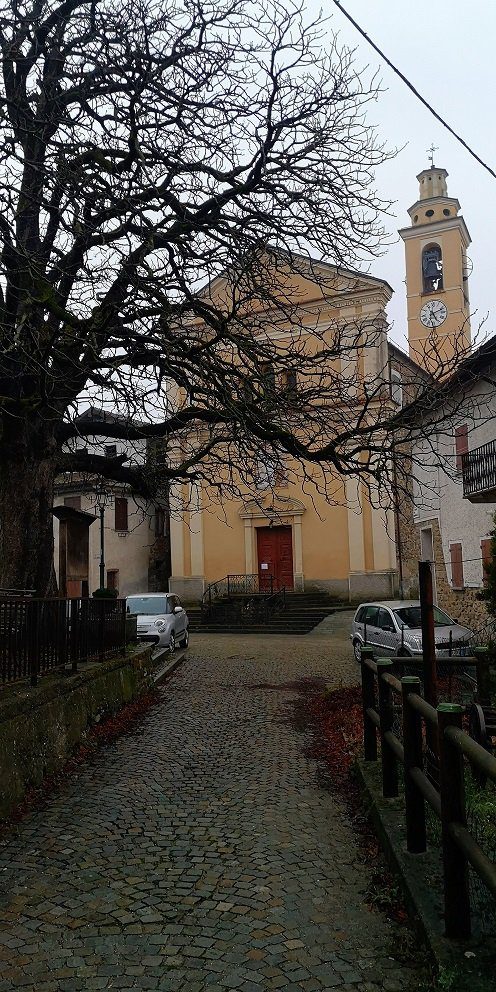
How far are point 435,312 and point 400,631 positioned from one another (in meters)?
27.2

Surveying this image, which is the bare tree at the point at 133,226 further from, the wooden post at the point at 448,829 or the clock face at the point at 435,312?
the clock face at the point at 435,312

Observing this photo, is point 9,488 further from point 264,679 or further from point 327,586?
point 327,586

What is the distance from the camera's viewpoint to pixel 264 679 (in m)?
13.6

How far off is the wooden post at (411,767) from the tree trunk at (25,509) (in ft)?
20.2

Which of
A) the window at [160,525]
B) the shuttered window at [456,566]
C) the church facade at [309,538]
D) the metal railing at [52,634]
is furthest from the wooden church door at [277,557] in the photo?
the metal railing at [52,634]

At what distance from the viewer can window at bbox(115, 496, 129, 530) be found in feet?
123

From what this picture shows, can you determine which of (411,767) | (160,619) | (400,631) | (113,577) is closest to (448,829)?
(411,767)

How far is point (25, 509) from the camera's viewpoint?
9.52 meters

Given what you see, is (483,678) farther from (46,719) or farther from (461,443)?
(461,443)

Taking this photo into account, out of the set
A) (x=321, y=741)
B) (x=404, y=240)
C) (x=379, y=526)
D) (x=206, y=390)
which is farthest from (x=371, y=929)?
(x=404, y=240)

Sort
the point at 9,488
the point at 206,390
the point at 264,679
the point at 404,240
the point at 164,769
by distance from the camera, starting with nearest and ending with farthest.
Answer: the point at 164,769, the point at 206,390, the point at 9,488, the point at 264,679, the point at 404,240

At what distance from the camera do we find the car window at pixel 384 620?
15070mm

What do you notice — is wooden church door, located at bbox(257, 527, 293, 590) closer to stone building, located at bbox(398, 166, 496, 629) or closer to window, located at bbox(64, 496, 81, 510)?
stone building, located at bbox(398, 166, 496, 629)

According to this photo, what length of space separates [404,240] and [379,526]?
17.6m
